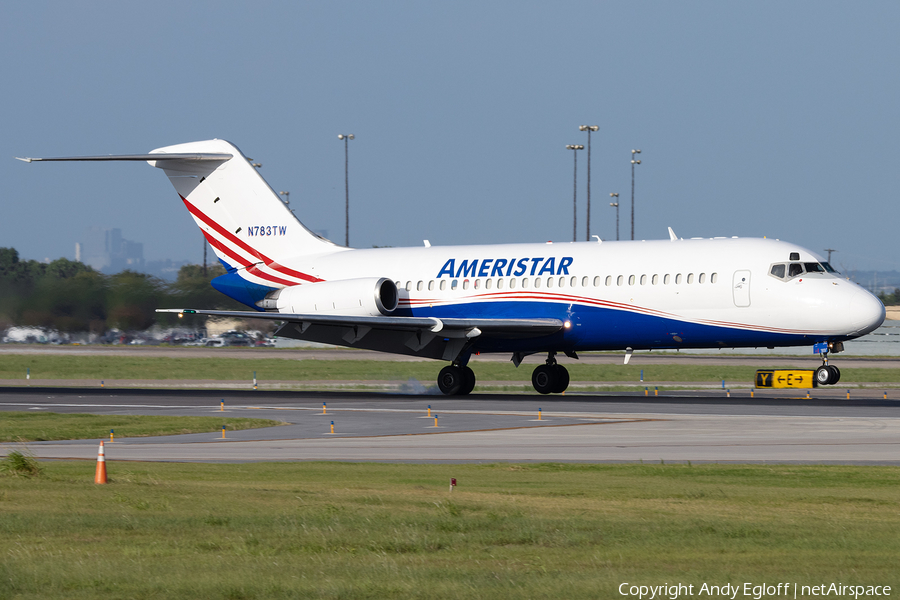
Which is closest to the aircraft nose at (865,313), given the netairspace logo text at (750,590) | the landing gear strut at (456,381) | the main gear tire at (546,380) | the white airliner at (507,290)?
the white airliner at (507,290)

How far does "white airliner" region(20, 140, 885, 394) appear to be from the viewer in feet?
105

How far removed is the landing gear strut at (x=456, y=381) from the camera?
1442 inches

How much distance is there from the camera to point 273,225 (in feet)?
135

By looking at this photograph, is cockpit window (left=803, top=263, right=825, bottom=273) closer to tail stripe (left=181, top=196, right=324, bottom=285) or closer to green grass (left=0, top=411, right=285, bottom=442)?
green grass (left=0, top=411, right=285, bottom=442)

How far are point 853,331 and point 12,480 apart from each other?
23659 mm

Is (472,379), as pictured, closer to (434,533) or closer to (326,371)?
(326,371)

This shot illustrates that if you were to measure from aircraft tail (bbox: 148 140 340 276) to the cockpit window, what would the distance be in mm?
17762

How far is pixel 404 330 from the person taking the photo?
35688 mm

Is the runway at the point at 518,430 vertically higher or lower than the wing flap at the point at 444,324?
lower

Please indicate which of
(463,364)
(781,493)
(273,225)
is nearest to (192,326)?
(273,225)

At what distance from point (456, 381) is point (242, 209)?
442 inches

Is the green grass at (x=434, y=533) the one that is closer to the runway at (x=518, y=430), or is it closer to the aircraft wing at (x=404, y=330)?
the runway at (x=518, y=430)

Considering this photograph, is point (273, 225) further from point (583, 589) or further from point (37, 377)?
point (583, 589)

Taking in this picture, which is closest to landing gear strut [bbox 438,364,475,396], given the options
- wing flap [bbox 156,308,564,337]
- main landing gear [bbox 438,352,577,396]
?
main landing gear [bbox 438,352,577,396]
